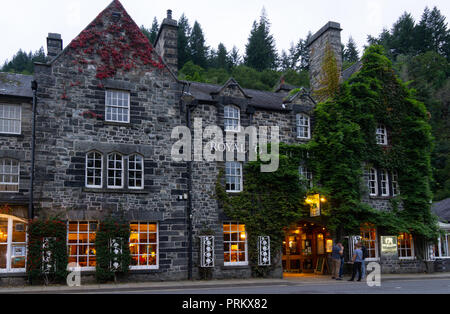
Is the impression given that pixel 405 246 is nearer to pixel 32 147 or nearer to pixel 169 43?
pixel 169 43

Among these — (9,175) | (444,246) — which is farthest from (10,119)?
(444,246)

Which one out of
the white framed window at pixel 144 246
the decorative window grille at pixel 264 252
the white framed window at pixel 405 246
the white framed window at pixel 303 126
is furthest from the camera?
the white framed window at pixel 405 246

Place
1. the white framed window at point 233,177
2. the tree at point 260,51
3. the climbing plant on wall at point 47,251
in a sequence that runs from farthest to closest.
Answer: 1. the tree at point 260,51
2. the white framed window at point 233,177
3. the climbing plant on wall at point 47,251

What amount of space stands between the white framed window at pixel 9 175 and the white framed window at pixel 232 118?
9.51 m

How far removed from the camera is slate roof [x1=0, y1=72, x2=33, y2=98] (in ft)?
62.3

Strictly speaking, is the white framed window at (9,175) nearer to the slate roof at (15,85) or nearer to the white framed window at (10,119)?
the white framed window at (10,119)

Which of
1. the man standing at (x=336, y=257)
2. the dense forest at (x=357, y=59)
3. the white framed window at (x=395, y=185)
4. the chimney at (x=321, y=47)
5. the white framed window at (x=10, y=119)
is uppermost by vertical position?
the dense forest at (x=357, y=59)

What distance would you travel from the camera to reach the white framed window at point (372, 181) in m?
25.0

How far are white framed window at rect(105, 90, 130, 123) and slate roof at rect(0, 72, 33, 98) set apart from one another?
3203mm

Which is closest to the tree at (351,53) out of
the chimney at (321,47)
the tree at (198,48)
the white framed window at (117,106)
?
the tree at (198,48)

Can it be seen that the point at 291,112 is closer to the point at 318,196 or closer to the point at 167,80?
the point at 318,196

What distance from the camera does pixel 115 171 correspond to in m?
19.9

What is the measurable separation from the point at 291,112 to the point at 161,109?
7.09 metres

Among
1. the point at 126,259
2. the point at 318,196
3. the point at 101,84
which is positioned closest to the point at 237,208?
the point at 318,196
